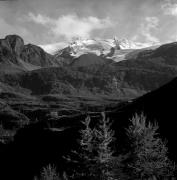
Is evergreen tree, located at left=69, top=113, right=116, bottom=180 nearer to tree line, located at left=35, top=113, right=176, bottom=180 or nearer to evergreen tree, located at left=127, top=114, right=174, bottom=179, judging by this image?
tree line, located at left=35, top=113, right=176, bottom=180

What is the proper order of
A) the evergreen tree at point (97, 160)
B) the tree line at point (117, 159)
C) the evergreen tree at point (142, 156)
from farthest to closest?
the evergreen tree at point (142, 156) → the tree line at point (117, 159) → the evergreen tree at point (97, 160)

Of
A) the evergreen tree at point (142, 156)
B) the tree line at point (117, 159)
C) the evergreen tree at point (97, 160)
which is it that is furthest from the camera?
the evergreen tree at point (142, 156)

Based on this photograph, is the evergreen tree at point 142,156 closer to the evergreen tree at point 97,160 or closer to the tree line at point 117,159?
the tree line at point 117,159

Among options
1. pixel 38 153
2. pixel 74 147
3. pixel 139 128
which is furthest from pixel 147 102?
pixel 139 128

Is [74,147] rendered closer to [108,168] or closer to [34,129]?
[34,129]

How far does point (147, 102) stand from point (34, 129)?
6332 centimetres

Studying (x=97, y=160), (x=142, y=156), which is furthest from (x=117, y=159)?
(x=142, y=156)

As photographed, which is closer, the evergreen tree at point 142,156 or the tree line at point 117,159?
the tree line at point 117,159

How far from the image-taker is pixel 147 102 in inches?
5615

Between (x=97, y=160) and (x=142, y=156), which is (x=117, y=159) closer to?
(x=97, y=160)

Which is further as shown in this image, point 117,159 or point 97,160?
point 117,159

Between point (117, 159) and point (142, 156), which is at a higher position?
point (142, 156)

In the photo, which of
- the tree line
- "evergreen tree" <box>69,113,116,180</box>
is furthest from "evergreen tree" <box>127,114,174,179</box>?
"evergreen tree" <box>69,113,116,180</box>

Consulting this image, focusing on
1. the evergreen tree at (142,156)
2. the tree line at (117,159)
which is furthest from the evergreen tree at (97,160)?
the evergreen tree at (142,156)
